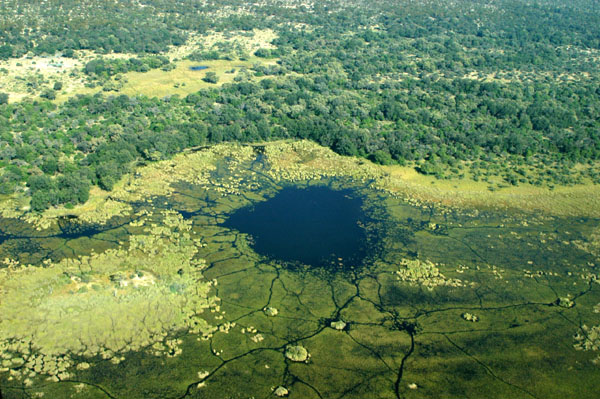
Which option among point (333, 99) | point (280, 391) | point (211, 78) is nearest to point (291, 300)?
point (280, 391)

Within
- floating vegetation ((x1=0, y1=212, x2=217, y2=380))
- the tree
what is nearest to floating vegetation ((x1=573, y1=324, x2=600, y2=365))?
floating vegetation ((x1=0, y1=212, x2=217, y2=380))

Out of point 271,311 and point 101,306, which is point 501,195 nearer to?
point 271,311

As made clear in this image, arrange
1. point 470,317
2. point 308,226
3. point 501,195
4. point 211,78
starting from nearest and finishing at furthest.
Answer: point 470,317, point 308,226, point 501,195, point 211,78

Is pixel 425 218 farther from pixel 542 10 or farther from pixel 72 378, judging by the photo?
pixel 542 10

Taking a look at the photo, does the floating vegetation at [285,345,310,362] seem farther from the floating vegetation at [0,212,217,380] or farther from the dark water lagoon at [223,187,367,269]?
the dark water lagoon at [223,187,367,269]

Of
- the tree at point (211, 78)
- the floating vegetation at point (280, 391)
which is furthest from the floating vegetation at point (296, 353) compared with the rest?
the tree at point (211, 78)

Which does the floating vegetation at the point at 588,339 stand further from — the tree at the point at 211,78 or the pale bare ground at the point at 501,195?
the tree at the point at 211,78
